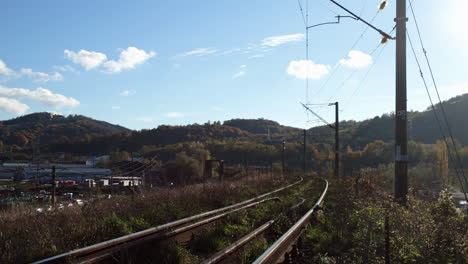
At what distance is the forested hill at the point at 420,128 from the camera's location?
150000 millimetres

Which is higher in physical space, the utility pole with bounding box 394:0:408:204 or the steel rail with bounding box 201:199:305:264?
the utility pole with bounding box 394:0:408:204

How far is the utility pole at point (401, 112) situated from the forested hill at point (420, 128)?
13384cm

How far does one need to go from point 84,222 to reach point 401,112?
9016mm

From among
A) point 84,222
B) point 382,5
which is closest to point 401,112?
point 382,5

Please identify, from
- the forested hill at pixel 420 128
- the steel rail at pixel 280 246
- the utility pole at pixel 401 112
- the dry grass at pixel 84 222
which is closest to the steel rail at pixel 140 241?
the dry grass at pixel 84 222

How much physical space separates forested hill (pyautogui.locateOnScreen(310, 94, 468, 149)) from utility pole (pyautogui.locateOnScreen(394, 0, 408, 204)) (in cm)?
13384

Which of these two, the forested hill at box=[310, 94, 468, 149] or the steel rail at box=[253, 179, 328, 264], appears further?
the forested hill at box=[310, 94, 468, 149]

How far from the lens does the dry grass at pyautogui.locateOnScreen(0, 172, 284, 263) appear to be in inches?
271

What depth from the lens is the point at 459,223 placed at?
8.95 metres

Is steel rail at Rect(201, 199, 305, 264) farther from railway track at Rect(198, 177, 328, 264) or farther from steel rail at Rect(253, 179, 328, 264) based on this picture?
steel rail at Rect(253, 179, 328, 264)

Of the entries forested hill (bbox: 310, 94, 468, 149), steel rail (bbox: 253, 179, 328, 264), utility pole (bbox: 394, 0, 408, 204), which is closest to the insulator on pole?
utility pole (bbox: 394, 0, 408, 204)

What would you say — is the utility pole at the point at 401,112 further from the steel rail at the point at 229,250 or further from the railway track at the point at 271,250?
the steel rail at the point at 229,250

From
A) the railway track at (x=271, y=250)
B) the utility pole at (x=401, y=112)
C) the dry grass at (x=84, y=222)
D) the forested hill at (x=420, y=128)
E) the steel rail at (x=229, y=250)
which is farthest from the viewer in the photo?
the forested hill at (x=420, y=128)

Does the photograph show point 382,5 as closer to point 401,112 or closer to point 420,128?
point 401,112
